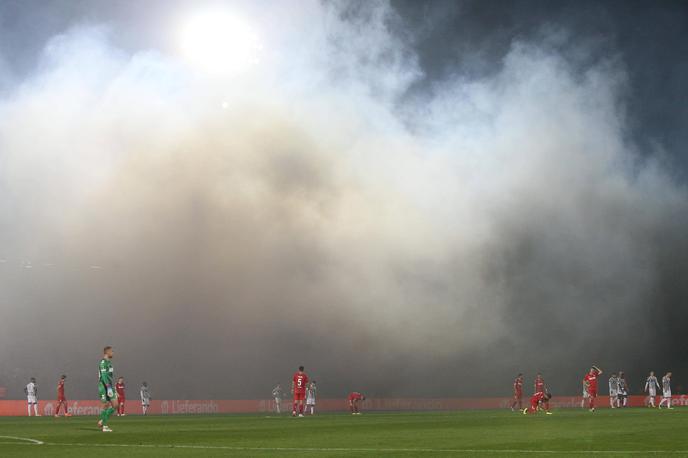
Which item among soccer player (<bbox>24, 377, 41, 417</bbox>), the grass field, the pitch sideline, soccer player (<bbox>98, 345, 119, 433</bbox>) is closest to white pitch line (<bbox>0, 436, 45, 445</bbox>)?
the grass field

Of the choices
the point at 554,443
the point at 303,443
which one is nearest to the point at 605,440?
the point at 554,443

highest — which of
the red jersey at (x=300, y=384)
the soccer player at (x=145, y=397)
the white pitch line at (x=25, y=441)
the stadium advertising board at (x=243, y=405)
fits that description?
the red jersey at (x=300, y=384)

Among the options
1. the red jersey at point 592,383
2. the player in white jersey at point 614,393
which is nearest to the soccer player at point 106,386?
the red jersey at point 592,383

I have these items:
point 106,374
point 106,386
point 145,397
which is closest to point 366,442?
point 106,386

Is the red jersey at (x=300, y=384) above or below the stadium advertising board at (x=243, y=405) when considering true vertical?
above

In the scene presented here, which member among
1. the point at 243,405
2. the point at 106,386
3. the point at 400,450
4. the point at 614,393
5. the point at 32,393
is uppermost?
the point at 106,386

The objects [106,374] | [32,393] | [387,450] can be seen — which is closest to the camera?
[387,450]

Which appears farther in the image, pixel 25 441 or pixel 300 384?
pixel 300 384

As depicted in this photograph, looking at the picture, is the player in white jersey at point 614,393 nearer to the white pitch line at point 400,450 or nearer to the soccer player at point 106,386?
the soccer player at point 106,386

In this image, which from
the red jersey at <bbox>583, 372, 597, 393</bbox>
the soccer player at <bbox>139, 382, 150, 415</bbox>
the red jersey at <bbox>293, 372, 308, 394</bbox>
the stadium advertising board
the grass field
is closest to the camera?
the grass field

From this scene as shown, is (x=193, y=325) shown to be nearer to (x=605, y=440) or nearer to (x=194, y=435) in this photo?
(x=194, y=435)

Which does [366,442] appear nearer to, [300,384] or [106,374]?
[106,374]

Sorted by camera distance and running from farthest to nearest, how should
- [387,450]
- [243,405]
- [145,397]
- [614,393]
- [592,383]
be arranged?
[243,405] → [614,393] → [145,397] → [592,383] → [387,450]

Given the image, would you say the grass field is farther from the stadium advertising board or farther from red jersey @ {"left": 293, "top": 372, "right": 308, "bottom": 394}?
the stadium advertising board
